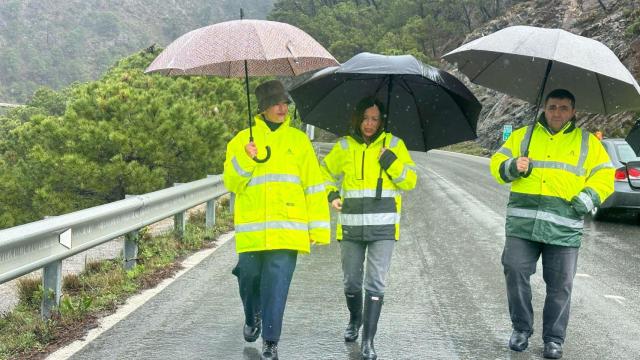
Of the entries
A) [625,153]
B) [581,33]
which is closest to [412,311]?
[625,153]

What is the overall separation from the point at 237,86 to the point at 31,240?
1920 cm

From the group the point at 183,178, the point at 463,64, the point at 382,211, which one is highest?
the point at 463,64

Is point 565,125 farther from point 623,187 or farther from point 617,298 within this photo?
point 623,187

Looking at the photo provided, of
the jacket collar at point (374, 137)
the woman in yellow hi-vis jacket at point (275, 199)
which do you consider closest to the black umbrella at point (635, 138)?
the jacket collar at point (374, 137)

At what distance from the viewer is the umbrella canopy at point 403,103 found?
5141 millimetres

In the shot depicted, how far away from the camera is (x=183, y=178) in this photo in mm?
18109

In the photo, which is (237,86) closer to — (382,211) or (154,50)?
(382,211)

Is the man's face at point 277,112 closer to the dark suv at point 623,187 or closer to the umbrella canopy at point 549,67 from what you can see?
the umbrella canopy at point 549,67

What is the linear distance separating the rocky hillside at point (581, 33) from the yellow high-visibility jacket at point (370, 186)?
86.4 ft

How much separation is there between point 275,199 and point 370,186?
0.69 m

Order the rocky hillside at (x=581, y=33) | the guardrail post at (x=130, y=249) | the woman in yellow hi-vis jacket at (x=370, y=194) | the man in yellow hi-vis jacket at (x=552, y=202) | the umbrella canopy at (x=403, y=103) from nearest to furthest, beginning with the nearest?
the woman in yellow hi-vis jacket at (x=370, y=194)
the man in yellow hi-vis jacket at (x=552, y=202)
the umbrella canopy at (x=403, y=103)
the guardrail post at (x=130, y=249)
the rocky hillside at (x=581, y=33)

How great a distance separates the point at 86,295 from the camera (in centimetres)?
609

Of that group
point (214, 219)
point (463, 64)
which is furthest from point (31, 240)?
point (214, 219)

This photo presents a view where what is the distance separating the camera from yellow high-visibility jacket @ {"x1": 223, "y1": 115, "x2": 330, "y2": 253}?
442 centimetres
